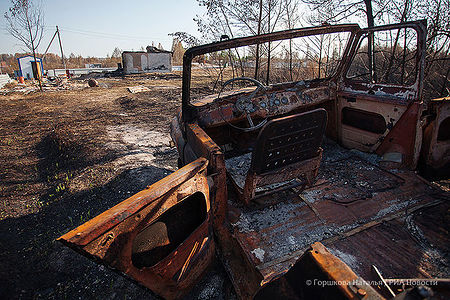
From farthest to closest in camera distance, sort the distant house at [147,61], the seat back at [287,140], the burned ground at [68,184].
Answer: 1. the distant house at [147,61]
2. the burned ground at [68,184]
3. the seat back at [287,140]

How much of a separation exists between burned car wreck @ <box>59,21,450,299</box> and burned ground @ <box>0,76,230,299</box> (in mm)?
705

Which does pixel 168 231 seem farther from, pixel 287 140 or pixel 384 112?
pixel 384 112

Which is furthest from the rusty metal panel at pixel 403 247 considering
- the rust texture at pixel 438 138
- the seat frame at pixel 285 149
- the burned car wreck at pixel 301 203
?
the rust texture at pixel 438 138

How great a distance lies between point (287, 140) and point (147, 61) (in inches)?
1122

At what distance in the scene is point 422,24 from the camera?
247 centimetres

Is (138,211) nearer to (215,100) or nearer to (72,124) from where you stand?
(215,100)

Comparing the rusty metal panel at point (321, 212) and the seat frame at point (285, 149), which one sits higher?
the seat frame at point (285, 149)

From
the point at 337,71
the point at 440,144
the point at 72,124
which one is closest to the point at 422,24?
the point at 337,71

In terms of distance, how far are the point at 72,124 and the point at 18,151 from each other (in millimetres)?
2176

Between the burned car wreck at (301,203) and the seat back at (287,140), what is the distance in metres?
0.01

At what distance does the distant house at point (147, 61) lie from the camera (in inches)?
1030

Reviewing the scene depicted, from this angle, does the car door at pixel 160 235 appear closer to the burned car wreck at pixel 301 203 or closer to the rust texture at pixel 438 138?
the burned car wreck at pixel 301 203

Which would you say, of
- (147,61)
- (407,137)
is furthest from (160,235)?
(147,61)

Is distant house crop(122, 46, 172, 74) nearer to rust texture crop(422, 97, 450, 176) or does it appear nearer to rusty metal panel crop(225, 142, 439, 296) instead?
rusty metal panel crop(225, 142, 439, 296)
